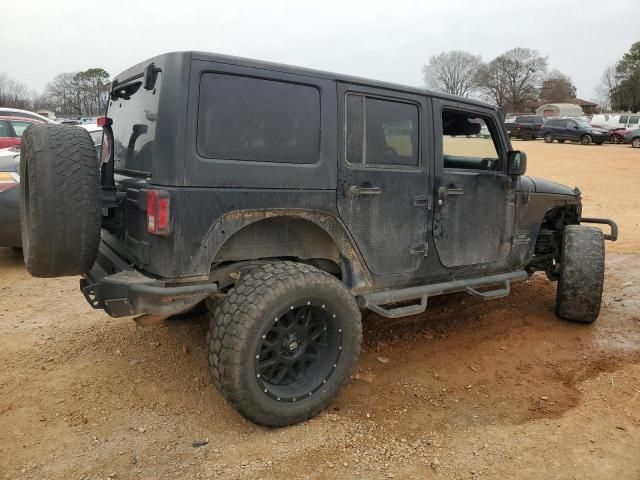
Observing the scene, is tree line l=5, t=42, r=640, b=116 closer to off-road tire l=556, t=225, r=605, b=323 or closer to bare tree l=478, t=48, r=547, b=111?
bare tree l=478, t=48, r=547, b=111

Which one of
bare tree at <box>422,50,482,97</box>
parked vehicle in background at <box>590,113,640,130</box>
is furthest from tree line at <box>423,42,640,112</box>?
parked vehicle in background at <box>590,113,640,130</box>

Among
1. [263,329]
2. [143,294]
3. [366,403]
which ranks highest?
[143,294]

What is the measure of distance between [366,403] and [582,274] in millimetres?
2431


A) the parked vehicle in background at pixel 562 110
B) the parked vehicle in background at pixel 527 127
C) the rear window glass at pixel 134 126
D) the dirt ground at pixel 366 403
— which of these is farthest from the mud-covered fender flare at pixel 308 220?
the parked vehicle in background at pixel 562 110

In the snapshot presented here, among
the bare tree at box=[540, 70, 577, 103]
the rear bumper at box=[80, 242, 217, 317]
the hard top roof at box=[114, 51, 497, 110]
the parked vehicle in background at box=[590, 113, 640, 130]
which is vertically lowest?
the rear bumper at box=[80, 242, 217, 317]

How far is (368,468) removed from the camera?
268 centimetres

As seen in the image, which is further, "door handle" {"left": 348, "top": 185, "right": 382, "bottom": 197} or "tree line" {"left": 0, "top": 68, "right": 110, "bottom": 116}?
"tree line" {"left": 0, "top": 68, "right": 110, "bottom": 116}

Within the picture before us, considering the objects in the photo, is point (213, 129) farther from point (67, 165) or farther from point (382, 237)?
point (382, 237)

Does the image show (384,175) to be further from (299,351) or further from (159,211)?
(159,211)

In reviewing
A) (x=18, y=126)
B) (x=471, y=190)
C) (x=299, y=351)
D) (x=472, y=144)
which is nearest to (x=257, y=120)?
(x=299, y=351)

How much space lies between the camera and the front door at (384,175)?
3.27m

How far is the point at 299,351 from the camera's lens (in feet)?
10.0

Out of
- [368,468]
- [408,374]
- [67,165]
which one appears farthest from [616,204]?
[67,165]

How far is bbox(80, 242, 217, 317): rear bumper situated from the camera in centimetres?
269
